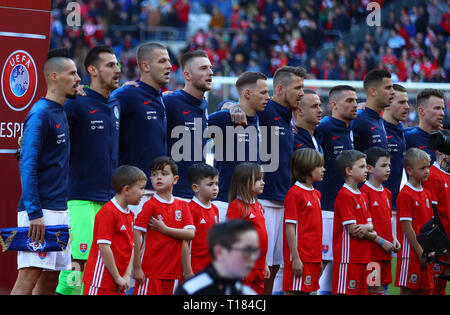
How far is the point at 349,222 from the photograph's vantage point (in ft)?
23.6

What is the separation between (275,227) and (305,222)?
444 mm

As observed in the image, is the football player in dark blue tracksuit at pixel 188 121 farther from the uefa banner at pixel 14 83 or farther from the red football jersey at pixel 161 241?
the uefa banner at pixel 14 83

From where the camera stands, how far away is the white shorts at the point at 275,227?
286 inches

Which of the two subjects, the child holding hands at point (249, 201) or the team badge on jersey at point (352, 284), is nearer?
the child holding hands at point (249, 201)

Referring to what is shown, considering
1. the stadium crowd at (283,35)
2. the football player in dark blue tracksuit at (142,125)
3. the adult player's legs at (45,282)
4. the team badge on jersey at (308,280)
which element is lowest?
the team badge on jersey at (308,280)

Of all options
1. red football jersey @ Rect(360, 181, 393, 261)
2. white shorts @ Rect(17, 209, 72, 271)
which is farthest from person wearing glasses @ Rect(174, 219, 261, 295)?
red football jersey @ Rect(360, 181, 393, 261)

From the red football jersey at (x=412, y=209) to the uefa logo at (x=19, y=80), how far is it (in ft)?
12.3

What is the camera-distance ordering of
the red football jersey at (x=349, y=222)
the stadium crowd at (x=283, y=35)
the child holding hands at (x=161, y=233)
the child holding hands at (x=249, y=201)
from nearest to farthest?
the child holding hands at (x=161, y=233), the child holding hands at (x=249, y=201), the red football jersey at (x=349, y=222), the stadium crowd at (x=283, y=35)

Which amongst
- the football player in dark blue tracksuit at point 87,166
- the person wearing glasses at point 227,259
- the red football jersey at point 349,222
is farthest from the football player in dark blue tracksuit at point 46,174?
the red football jersey at point 349,222

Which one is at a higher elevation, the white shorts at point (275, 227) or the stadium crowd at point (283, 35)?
the stadium crowd at point (283, 35)

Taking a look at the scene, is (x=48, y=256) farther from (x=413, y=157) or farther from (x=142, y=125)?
(x=413, y=157)

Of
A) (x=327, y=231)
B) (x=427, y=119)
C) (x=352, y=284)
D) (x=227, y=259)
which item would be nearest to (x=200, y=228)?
(x=352, y=284)

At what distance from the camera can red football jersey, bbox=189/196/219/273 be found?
661cm

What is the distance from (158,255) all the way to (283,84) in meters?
2.30
